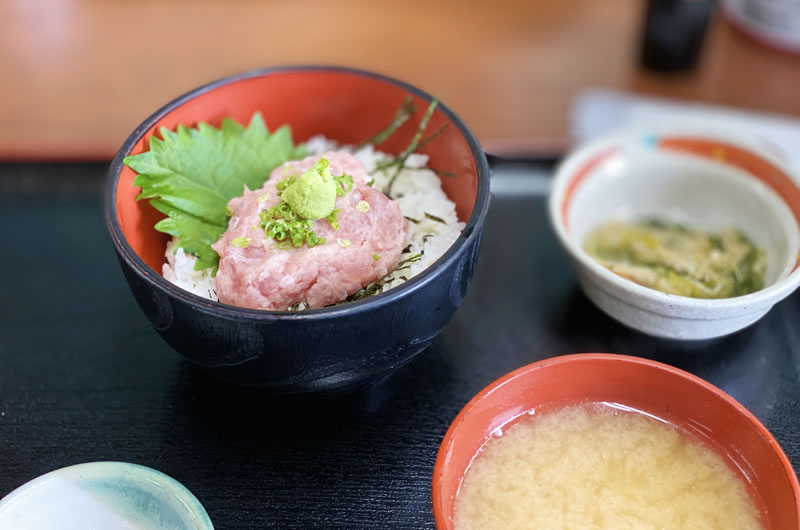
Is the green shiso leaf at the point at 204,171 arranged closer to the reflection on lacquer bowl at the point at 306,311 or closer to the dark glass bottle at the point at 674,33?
the reflection on lacquer bowl at the point at 306,311

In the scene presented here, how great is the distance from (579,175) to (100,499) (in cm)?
125

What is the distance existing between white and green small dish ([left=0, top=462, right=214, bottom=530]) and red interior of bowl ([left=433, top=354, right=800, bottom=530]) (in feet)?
1.47

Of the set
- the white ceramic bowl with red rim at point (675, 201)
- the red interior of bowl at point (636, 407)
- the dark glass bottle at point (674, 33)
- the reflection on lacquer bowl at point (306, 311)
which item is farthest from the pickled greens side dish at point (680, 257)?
the dark glass bottle at point (674, 33)

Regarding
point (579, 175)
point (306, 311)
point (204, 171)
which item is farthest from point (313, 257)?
point (579, 175)

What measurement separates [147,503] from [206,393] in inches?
12.9

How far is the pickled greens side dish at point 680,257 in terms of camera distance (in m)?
1.62

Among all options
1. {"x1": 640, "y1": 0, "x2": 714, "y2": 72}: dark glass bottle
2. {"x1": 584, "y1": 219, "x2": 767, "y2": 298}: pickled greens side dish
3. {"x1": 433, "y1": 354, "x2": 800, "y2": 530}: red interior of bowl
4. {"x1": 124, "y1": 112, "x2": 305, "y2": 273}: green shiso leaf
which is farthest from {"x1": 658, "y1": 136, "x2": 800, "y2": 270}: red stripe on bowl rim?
{"x1": 124, "y1": 112, "x2": 305, "y2": 273}: green shiso leaf

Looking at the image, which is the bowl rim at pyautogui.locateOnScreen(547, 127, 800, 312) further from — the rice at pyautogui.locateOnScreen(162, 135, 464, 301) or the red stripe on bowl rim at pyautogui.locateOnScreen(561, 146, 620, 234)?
the rice at pyautogui.locateOnScreen(162, 135, 464, 301)

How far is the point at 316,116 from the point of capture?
1.74 m

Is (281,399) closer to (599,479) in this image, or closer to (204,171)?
(204,171)

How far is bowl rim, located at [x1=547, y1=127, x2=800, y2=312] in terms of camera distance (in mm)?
1403

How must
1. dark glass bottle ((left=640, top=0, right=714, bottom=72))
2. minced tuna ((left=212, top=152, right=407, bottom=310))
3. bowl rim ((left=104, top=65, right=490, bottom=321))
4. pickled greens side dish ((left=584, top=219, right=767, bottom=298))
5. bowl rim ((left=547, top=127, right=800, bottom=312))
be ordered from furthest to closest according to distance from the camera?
dark glass bottle ((left=640, top=0, right=714, bottom=72))
pickled greens side dish ((left=584, top=219, right=767, bottom=298))
bowl rim ((left=547, top=127, right=800, bottom=312))
minced tuna ((left=212, top=152, right=407, bottom=310))
bowl rim ((left=104, top=65, right=490, bottom=321))

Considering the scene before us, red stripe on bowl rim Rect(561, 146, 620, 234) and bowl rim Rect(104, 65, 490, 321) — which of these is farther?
red stripe on bowl rim Rect(561, 146, 620, 234)

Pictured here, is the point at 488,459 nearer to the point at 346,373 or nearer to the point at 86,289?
the point at 346,373
